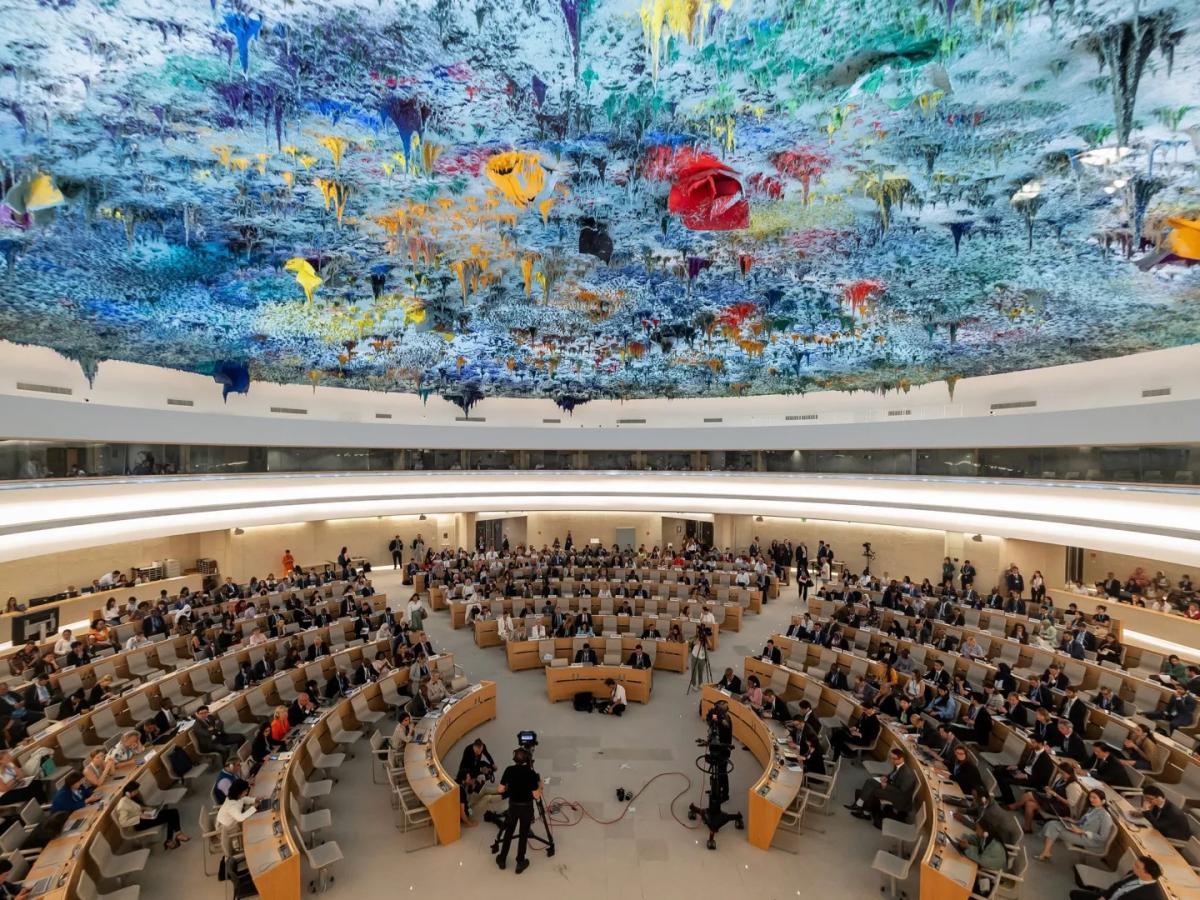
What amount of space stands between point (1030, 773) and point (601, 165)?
1082 centimetres

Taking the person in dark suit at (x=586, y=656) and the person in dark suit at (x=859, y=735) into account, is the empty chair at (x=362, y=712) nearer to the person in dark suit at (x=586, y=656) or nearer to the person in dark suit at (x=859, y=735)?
the person in dark suit at (x=586, y=656)

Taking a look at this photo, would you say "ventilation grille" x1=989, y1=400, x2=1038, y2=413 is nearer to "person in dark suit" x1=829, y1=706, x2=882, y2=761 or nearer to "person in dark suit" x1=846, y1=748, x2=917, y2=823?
"person in dark suit" x1=829, y1=706, x2=882, y2=761

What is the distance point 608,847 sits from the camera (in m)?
8.52

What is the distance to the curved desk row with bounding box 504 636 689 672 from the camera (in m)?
15.4

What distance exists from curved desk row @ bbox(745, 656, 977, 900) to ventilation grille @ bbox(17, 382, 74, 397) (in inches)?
714

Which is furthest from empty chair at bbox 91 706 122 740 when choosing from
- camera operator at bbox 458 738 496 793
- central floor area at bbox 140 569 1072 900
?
camera operator at bbox 458 738 496 793

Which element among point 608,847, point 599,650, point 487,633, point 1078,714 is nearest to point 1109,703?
point 1078,714

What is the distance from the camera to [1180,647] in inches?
637

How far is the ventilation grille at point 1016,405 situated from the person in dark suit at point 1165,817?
11806 millimetres

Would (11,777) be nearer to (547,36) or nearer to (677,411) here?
(547,36)

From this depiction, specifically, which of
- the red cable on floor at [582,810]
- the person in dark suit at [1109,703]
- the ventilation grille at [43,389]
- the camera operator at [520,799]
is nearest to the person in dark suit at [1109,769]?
the person in dark suit at [1109,703]

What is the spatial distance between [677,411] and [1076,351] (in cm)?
1462

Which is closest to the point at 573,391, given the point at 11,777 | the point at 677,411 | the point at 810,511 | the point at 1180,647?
the point at 677,411

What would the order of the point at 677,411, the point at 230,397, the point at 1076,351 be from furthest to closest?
the point at 677,411 < the point at 230,397 < the point at 1076,351
